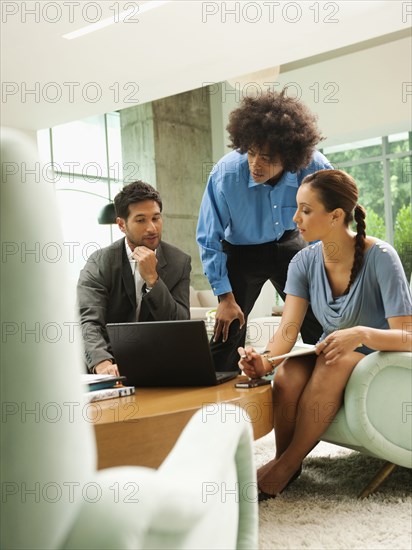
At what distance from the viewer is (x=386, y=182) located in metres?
9.84

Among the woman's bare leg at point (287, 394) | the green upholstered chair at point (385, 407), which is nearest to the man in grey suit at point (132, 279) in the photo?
the woman's bare leg at point (287, 394)

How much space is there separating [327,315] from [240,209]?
987mm

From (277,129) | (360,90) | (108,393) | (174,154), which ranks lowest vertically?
(108,393)

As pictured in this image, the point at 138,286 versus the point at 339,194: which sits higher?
the point at 339,194

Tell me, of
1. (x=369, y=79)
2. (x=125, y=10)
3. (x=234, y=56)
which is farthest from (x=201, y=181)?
(x=125, y=10)

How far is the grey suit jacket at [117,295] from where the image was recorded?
A: 2699mm

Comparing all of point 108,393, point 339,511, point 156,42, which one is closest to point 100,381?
point 108,393

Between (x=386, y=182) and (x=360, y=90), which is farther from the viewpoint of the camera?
(x=386, y=182)

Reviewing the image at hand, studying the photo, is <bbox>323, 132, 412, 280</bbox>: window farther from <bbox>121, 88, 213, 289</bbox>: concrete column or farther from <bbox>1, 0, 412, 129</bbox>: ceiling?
<bbox>1, 0, 412, 129</bbox>: ceiling

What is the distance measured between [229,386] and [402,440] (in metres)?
0.54

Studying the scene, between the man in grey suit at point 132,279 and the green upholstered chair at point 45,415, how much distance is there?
197 cm

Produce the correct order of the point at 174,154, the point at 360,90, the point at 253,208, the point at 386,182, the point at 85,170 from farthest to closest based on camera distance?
the point at 174,154 → the point at 85,170 → the point at 386,182 → the point at 360,90 → the point at 253,208

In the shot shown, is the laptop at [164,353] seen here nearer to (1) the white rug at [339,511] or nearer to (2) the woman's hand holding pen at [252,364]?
(2) the woman's hand holding pen at [252,364]

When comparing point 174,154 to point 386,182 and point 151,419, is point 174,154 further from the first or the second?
point 151,419
